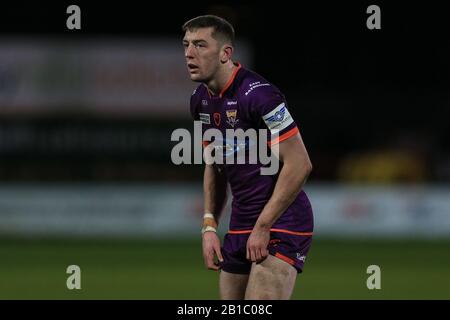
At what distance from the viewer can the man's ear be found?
18.5 feet

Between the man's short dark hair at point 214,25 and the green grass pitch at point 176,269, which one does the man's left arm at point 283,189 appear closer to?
the man's short dark hair at point 214,25

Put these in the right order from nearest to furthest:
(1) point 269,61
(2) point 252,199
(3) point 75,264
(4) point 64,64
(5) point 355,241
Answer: (2) point 252,199 < (3) point 75,264 < (5) point 355,241 < (4) point 64,64 < (1) point 269,61

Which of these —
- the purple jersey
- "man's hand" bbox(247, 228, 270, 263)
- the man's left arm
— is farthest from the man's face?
"man's hand" bbox(247, 228, 270, 263)

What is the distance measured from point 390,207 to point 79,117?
22.4ft

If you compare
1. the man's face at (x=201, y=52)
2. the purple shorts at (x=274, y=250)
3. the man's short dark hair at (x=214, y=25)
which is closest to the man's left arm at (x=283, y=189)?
the purple shorts at (x=274, y=250)

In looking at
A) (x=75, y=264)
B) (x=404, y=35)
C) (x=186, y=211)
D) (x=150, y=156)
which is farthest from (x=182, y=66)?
(x=404, y=35)

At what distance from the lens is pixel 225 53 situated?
565 cm

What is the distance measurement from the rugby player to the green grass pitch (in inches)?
212

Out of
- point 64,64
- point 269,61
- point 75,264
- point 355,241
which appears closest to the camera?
point 75,264

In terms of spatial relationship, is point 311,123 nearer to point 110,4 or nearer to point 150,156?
point 150,156

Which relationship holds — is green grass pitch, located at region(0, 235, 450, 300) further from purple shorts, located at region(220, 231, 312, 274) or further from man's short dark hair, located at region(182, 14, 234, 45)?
man's short dark hair, located at region(182, 14, 234, 45)

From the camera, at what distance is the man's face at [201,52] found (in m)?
5.58

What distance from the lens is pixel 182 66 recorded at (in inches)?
810

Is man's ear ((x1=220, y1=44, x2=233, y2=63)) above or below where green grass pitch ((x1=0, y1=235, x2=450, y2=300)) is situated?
above
